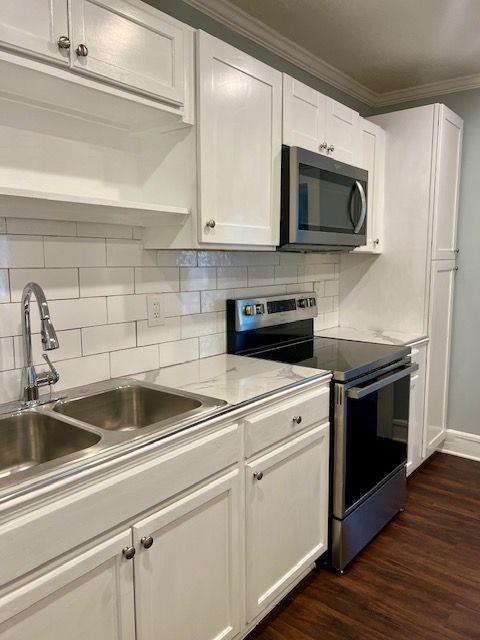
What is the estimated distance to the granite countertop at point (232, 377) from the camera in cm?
166

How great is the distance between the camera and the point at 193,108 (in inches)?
64.6

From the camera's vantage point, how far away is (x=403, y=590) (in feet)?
6.50

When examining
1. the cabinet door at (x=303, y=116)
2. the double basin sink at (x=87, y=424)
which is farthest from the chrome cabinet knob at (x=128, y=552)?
the cabinet door at (x=303, y=116)

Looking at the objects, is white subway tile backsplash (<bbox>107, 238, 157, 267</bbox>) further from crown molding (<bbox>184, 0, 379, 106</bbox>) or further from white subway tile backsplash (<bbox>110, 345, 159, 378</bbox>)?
crown molding (<bbox>184, 0, 379, 106</bbox>)

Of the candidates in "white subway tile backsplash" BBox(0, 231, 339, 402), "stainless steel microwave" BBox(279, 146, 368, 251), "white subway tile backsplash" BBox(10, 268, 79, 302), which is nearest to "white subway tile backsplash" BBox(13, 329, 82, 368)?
"white subway tile backsplash" BBox(0, 231, 339, 402)

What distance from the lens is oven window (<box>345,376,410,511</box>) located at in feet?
6.75

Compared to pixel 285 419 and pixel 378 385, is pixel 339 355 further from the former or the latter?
pixel 285 419

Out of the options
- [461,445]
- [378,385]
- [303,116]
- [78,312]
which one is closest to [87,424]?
[78,312]

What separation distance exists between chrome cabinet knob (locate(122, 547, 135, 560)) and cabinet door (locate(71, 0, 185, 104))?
125 centimetres

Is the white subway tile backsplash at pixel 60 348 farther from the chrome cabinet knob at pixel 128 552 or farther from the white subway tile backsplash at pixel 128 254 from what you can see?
the chrome cabinet knob at pixel 128 552

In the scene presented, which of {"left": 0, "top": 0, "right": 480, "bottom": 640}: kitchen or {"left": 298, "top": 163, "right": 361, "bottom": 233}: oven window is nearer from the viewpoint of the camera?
{"left": 0, "top": 0, "right": 480, "bottom": 640}: kitchen

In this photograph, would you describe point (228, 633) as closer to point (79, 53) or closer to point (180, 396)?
point (180, 396)

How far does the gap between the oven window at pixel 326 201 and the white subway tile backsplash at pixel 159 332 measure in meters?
0.69

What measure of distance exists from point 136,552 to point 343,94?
114 inches
